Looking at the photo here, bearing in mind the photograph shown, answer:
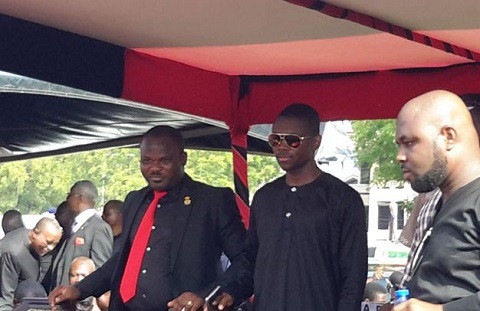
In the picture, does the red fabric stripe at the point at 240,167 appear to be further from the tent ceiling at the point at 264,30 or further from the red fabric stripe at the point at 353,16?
the red fabric stripe at the point at 353,16

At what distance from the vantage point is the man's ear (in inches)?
139

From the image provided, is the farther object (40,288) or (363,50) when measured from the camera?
(40,288)

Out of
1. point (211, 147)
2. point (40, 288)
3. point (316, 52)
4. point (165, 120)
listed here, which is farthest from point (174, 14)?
point (211, 147)

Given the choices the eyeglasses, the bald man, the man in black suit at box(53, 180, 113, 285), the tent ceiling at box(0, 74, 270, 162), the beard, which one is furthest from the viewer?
the tent ceiling at box(0, 74, 270, 162)

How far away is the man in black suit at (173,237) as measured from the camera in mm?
5621

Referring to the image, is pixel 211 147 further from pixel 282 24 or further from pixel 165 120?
pixel 282 24

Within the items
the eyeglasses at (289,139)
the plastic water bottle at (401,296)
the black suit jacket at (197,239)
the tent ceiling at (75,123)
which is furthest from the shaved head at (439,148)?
the tent ceiling at (75,123)

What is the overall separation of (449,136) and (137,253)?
2544 millimetres

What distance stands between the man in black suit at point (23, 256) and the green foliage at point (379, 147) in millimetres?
17831

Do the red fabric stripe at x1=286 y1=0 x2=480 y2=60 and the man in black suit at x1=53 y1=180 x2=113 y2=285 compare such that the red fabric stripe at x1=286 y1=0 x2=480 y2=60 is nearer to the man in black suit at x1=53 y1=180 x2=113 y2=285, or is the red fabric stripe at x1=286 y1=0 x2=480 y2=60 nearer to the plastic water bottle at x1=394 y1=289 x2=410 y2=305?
the plastic water bottle at x1=394 y1=289 x2=410 y2=305

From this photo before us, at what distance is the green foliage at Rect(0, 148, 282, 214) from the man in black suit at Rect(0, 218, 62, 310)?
76.3 ft

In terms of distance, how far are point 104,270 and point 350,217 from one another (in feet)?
4.81

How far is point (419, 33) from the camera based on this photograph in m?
5.72

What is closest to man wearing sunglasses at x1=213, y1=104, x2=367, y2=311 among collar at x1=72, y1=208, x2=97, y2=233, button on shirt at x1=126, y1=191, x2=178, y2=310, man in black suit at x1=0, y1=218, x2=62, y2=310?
button on shirt at x1=126, y1=191, x2=178, y2=310
